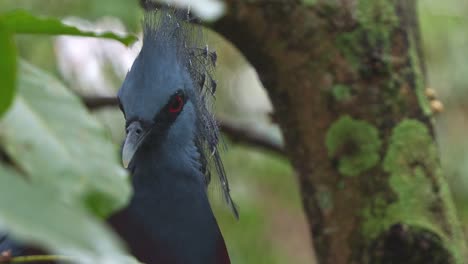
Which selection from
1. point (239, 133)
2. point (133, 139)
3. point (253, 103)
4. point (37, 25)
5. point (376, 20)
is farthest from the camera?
point (253, 103)

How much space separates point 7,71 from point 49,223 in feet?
0.35

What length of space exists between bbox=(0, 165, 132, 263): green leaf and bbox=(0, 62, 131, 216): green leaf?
0.02m

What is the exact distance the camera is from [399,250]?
69.8 inches

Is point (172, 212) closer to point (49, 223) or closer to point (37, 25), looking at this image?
point (37, 25)

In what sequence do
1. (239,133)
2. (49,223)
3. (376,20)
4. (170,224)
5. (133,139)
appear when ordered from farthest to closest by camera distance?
(239,133)
(376,20)
(170,224)
(133,139)
(49,223)

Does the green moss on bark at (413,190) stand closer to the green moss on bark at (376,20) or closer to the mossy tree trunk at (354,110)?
the mossy tree trunk at (354,110)

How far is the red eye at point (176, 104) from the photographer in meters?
1.72

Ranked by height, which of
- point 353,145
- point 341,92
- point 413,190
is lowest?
point 413,190

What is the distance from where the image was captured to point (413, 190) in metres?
1.91

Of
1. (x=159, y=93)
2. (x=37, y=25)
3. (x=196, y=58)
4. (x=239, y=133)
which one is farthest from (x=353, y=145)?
(x=37, y=25)

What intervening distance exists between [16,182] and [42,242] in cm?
4

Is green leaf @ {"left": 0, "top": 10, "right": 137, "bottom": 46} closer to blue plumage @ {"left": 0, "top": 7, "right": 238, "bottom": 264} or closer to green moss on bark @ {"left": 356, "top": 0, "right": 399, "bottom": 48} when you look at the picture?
blue plumage @ {"left": 0, "top": 7, "right": 238, "bottom": 264}

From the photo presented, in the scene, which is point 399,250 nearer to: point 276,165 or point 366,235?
point 366,235

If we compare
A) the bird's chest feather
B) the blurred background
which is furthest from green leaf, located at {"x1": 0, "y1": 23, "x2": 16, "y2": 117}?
the blurred background
